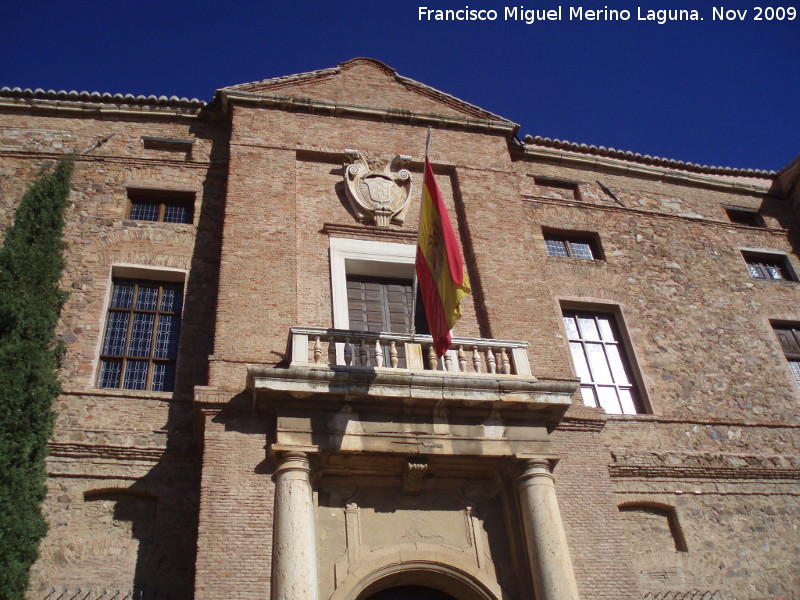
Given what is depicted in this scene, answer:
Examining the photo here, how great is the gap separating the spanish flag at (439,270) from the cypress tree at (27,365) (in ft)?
17.9

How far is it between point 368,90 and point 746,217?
9412mm

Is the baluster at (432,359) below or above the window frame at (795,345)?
below

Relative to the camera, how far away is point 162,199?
1473cm

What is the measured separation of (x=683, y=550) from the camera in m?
12.1

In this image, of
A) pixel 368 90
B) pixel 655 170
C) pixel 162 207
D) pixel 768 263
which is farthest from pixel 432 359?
pixel 768 263

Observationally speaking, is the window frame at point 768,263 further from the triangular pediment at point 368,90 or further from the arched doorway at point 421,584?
the arched doorway at point 421,584

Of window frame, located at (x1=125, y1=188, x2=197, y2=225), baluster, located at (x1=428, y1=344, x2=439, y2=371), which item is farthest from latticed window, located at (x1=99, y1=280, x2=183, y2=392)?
baluster, located at (x1=428, y1=344, x2=439, y2=371)

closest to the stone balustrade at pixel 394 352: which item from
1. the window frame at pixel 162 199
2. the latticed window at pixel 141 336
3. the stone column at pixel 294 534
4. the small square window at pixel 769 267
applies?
the stone column at pixel 294 534

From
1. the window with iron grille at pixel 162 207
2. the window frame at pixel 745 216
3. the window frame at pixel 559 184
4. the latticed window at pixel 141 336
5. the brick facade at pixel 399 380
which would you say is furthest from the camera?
the window frame at pixel 745 216

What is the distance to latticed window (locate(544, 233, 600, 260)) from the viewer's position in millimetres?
15938

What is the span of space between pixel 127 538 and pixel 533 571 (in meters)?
5.40

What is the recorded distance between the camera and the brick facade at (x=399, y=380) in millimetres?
10469

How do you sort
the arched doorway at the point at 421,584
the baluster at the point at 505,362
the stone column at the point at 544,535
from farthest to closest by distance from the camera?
the baluster at the point at 505,362 < the arched doorway at the point at 421,584 < the stone column at the point at 544,535

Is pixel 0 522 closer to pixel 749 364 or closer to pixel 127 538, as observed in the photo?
pixel 127 538
